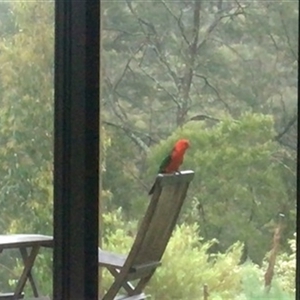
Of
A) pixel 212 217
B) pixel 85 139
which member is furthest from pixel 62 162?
pixel 212 217

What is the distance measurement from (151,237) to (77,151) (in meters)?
0.35

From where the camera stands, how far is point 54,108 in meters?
1.76

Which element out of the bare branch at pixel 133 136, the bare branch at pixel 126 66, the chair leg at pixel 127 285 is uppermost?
the bare branch at pixel 126 66

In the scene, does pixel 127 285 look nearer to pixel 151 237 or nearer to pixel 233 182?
pixel 151 237

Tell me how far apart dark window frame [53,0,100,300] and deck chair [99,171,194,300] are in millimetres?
146

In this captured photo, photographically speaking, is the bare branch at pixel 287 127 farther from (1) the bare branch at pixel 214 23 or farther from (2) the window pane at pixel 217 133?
(1) the bare branch at pixel 214 23

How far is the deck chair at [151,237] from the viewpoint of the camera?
1.86 m

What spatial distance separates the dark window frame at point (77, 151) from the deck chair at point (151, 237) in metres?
0.15

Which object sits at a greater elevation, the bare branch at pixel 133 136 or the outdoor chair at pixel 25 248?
the bare branch at pixel 133 136

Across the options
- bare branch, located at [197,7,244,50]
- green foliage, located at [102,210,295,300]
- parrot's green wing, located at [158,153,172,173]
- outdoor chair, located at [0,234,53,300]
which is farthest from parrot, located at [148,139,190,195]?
outdoor chair, located at [0,234,53,300]

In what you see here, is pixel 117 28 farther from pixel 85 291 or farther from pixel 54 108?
pixel 85 291

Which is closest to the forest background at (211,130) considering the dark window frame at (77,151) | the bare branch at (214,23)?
the bare branch at (214,23)

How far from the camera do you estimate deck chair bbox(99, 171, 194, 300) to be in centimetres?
186

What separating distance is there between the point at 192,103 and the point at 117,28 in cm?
30
